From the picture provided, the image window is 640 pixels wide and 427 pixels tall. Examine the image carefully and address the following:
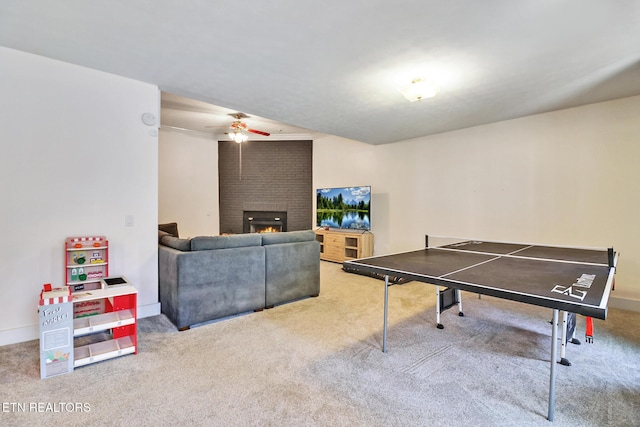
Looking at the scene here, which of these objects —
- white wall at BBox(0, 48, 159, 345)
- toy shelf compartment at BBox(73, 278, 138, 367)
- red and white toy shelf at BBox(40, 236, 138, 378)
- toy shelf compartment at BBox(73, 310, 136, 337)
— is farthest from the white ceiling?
toy shelf compartment at BBox(73, 310, 136, 337)

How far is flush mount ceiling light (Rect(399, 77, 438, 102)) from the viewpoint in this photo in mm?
2781

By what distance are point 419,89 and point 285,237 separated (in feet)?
7.10

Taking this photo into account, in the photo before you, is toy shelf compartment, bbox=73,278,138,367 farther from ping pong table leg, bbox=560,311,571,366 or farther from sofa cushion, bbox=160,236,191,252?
ping pong table leg, bbox=560,311,571,366

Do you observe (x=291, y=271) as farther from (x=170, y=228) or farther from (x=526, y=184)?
(x=526, y=184)

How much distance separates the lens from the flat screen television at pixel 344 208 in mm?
5703

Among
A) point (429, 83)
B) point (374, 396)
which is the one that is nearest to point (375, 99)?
point (429, 83)

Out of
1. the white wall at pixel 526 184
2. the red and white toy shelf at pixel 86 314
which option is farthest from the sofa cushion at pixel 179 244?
the white wall at pixel 526 184

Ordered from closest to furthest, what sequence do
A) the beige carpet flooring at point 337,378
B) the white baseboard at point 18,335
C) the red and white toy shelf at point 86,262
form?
1. the beige carpet flooring at point 337,378
2. the white baseboard at point 18,335
3. the red and white toy shelf at point 86,262

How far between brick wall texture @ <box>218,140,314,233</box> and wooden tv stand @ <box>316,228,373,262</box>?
1027 millimetres

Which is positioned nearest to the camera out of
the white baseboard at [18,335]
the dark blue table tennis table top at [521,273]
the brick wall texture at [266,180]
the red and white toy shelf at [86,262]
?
the dark blue table tennis table top at [521,273]

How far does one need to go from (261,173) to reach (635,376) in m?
6.36

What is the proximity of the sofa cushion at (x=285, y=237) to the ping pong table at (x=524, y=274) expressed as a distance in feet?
4.52

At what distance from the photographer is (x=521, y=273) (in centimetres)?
203

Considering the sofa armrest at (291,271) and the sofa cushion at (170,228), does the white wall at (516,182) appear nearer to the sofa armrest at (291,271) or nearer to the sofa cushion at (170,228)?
the sofa cushion at (170,228)
